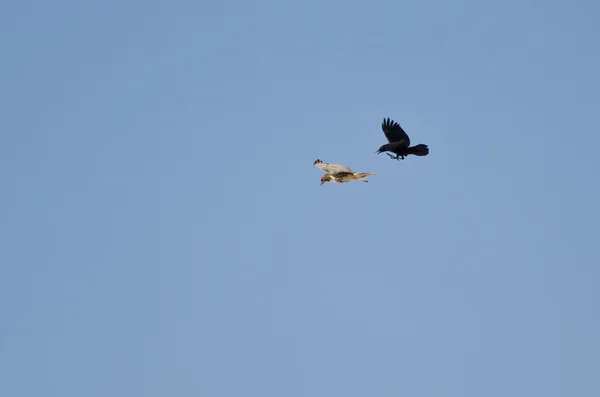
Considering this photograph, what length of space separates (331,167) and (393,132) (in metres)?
4.34

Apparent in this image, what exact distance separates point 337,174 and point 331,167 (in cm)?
56

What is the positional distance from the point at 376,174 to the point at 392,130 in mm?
5091

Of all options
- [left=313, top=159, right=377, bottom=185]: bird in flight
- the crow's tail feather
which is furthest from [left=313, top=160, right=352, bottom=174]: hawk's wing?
the crow's tail feather

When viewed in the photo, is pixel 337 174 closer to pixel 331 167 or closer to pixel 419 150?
pixel 331 167

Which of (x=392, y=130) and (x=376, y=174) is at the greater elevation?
(x=392, y=130)

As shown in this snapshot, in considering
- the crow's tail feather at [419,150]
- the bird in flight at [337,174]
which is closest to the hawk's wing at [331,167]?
the bird in flight at [337,174]

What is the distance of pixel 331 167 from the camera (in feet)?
193

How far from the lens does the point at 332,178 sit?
59625mm

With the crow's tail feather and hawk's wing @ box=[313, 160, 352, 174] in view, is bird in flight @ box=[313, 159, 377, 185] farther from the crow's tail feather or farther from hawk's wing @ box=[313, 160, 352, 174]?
the crow's tail feather

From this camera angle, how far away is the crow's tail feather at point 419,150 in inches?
2320

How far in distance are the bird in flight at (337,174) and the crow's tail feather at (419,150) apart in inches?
128

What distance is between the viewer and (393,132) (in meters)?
60.6

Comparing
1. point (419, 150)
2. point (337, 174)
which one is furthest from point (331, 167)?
point (419, 150)

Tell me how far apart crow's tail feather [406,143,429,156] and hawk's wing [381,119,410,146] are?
75cm
